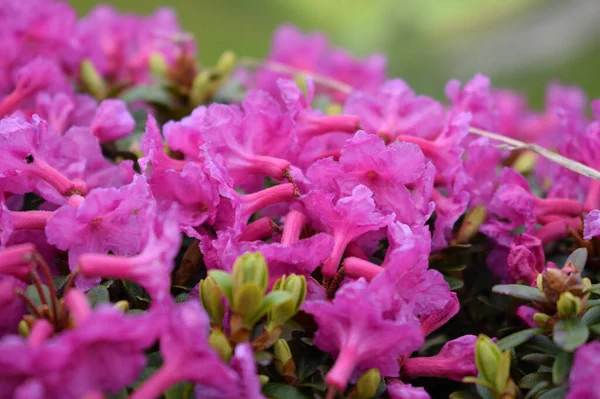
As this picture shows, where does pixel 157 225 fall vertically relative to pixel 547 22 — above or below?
below

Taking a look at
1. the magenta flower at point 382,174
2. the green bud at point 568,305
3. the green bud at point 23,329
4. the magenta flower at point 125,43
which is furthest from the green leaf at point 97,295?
the magenta flower at point 125,43

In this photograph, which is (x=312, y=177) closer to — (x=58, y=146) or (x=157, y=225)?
(x=157, y=225)

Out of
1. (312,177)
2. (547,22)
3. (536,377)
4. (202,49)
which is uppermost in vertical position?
(547,22)

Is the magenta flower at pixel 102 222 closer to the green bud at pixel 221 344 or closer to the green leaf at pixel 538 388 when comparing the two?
the green bud at pixel 221 344

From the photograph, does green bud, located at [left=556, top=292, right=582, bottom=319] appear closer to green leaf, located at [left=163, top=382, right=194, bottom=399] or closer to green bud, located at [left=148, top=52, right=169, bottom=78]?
green leaf, located at [left=163, top=382, right=194, bottom=399]

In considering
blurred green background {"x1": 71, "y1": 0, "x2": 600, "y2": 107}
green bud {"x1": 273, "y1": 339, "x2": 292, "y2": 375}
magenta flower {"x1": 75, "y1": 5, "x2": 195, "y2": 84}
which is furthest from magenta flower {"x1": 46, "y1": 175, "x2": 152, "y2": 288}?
blurred green background {"x1": 71, "y1": 0, "x2": 600, "y2": 107}

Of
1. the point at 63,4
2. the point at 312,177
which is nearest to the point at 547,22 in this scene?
the point at 63,4
